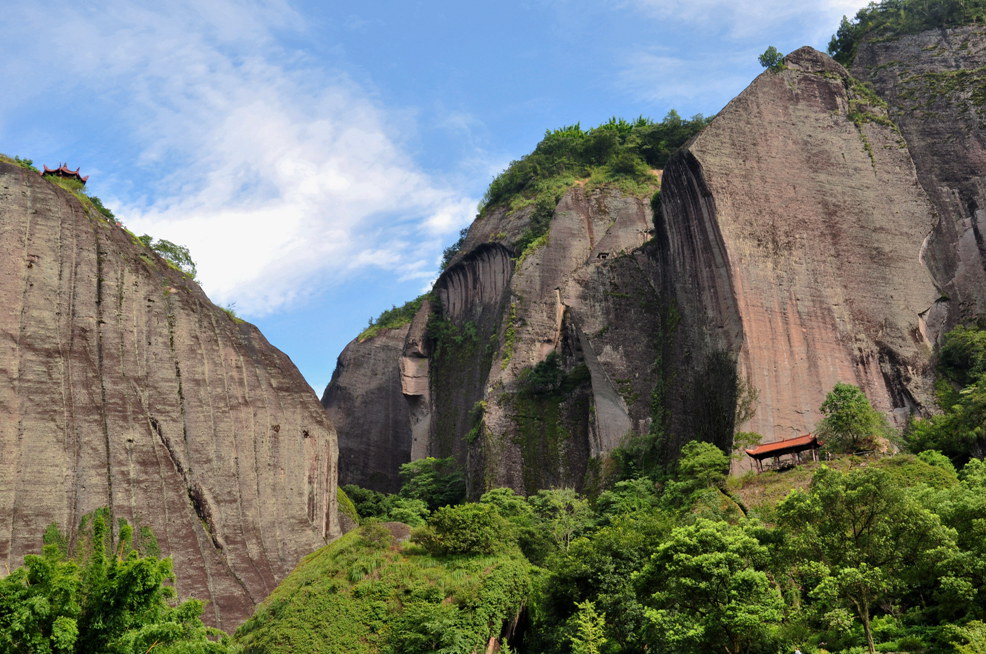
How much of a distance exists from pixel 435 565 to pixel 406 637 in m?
3.06

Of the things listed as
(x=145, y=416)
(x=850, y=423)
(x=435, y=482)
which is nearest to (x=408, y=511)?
(x=435, y=482)

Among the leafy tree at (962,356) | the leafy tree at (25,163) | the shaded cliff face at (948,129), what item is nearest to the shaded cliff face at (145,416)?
the leafy tree at (25,163)

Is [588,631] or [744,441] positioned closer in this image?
[588,631]

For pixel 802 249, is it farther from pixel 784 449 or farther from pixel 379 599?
pixel 379 599

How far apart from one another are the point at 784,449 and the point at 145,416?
23.3 m

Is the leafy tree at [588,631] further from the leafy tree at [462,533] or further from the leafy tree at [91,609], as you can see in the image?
the leafy tree at [91,609]

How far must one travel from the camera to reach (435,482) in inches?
1946

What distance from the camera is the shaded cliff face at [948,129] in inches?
→ 1753

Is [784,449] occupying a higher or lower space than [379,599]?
higher

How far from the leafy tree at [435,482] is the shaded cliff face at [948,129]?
23791mm

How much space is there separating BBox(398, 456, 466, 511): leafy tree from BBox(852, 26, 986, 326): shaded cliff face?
23.8 metres

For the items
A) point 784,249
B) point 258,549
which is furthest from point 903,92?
point 258,549

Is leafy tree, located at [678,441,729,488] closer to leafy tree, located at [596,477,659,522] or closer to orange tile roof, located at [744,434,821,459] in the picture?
orange tile roof, located at [744,434,821,459]

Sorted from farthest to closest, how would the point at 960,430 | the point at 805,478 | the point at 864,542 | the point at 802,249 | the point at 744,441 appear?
the point at 802,249 < the point at 744,441 < the point at 960,430 < the point at 805,478 < the point at 864,542
